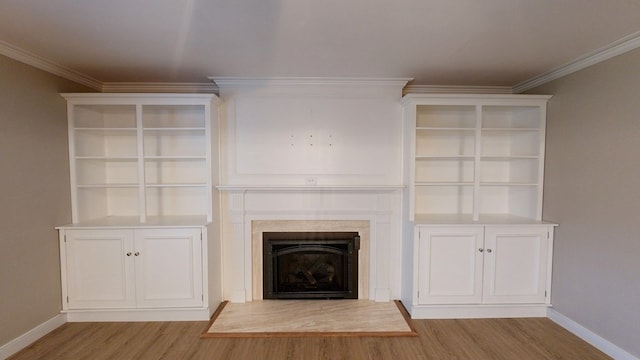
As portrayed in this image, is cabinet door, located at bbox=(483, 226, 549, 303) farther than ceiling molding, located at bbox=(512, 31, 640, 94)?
Yes

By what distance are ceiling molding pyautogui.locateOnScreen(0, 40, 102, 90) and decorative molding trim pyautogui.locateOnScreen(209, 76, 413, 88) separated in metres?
1.29

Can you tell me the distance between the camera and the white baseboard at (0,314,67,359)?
2180mm

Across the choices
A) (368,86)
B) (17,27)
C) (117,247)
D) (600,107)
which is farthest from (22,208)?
(600,107)

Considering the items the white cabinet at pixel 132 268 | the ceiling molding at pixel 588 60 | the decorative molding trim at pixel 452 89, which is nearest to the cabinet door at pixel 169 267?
the white cabinet at pixel 132 268

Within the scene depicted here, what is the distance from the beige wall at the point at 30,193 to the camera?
219 cm

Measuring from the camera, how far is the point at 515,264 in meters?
2.77

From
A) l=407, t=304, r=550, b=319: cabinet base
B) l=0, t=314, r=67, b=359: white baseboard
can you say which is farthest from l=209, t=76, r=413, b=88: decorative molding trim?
l=0, t=314, r=67, b=359: white baseboard

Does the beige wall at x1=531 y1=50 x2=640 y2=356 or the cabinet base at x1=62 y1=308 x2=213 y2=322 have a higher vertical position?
the beige wall at x1=531 y1=50 x2=640 y2=356

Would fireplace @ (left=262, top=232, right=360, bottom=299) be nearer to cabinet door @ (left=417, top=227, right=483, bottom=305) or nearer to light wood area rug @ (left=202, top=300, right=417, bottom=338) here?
light wood area rug @ (left=202, top=300, right=417, bottom=338)

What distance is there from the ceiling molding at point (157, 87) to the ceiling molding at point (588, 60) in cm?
340

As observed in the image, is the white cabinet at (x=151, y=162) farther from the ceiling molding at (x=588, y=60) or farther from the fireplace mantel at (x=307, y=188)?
the ceiling molding at (x=588, y=60)

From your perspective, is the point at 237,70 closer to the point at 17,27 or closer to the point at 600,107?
the point at 17,27

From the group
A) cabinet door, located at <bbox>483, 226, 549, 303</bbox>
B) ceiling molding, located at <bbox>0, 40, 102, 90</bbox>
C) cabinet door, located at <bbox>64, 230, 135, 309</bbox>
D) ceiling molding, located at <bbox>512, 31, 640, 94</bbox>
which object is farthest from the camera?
cabinet door, located at <bbox>483, 226, 549, 303</bbox>

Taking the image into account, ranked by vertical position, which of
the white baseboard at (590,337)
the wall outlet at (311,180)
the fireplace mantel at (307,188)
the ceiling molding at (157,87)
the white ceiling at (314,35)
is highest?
the white ceiling at (314,35)
